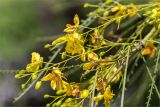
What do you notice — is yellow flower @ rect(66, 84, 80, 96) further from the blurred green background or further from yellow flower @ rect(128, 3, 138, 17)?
the blurred green background

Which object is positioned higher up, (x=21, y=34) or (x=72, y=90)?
(x=21, y=34)

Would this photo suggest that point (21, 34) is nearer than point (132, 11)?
No

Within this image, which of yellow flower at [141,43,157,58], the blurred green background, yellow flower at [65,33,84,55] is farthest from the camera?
the blurred green background

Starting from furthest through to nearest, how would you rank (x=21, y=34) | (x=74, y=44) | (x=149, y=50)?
(x=21, y=34) → (x=149, y=50) → (x=74, y=44)

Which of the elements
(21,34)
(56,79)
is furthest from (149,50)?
(21,34)

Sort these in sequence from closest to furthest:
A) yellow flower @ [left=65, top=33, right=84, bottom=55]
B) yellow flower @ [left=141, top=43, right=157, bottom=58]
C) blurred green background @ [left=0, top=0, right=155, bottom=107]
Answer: yellow flower @ [left=65, top=33, right=84, bottom=55] < yellow flower @ [left=141, top=43, right=157, bottom=58] < blurred green background @ [left=0, top=0, right=155, bottom=107]

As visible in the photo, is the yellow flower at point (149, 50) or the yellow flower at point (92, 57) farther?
the yellow flower at point (149, 50)

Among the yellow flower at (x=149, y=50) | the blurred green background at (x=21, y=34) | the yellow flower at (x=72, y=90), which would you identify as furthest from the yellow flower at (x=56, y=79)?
the blurred green background at (x=21, y=34)

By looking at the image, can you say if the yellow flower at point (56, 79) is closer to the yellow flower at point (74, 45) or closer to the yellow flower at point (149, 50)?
the yellow flower at point (74, 45)

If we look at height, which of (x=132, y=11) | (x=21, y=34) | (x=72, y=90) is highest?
(x=21, y=34)

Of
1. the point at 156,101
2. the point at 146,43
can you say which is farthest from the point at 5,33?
the point at 146,43

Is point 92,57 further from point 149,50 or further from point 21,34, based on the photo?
point 21,34

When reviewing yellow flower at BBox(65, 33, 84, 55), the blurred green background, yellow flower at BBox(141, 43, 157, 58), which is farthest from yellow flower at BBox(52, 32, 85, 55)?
the blurred green background

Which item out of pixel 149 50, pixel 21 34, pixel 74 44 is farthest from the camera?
pixel 21 34
